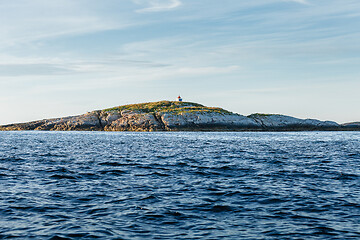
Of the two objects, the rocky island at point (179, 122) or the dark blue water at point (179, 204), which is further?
the rocky island at point (179, 122)

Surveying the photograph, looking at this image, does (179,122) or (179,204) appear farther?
(179,122)

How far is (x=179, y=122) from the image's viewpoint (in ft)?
464

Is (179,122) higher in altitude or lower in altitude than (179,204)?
higher

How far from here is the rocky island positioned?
143 meters

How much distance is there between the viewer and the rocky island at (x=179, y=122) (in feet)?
470

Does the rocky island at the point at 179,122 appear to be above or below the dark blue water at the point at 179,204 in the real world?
above

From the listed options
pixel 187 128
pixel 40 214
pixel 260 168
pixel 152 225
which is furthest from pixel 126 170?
pixel 187 128

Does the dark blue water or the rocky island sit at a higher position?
the rocky island

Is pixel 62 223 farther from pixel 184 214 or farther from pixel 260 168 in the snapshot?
pixel 260 168

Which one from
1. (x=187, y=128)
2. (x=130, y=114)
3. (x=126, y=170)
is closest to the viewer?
(x=126, y=170)

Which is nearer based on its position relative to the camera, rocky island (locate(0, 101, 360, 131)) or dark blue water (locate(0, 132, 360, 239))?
dark blue water (locate(0, 132, 360, 239))

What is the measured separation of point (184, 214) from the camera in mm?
12422

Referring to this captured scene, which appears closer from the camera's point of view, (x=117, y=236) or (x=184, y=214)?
(x=117, y=236)

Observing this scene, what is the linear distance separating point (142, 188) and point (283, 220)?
788cm
